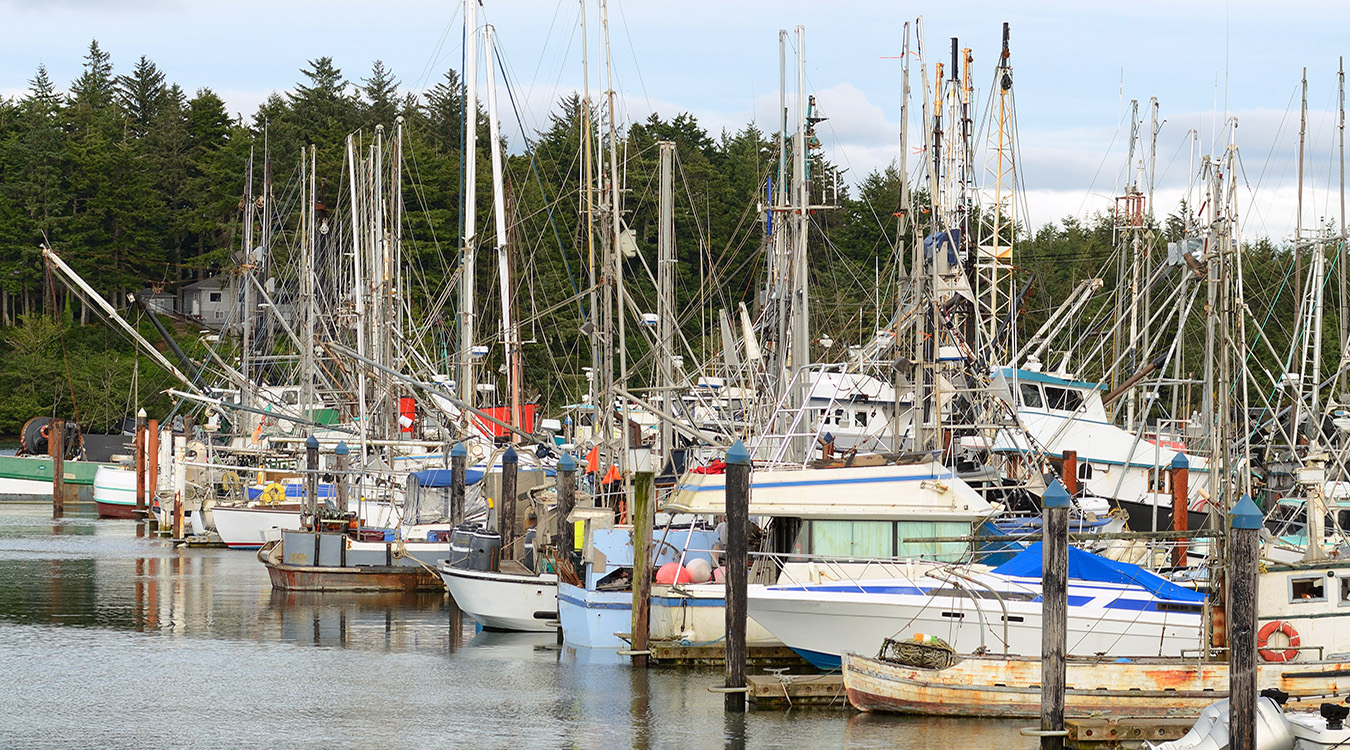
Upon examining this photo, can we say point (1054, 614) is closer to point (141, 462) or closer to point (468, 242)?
point (468, 242)

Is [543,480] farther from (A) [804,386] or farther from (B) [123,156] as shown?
(B) [123,156]

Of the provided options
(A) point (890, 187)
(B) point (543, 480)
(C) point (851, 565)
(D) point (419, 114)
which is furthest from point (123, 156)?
(C) point (851, 565)

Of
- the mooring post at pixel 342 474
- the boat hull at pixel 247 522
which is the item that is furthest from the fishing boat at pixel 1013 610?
the boat hull at pixel 247 522

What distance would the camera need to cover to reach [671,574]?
91.8 feet

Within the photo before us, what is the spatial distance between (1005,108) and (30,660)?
24081 millimetres

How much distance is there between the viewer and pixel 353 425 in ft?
162

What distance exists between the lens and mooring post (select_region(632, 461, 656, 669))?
26328 millimetres

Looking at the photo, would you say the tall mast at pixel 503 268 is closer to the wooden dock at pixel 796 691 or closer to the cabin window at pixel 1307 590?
the wooden dock at pixel 796 691

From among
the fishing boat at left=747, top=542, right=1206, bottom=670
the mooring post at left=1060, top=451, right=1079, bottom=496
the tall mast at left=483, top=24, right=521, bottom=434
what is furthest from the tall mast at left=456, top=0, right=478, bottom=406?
the fishing boat at left=747, top=542, right=1206, bottom=670

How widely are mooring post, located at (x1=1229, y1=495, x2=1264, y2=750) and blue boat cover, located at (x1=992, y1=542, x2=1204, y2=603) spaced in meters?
5.21

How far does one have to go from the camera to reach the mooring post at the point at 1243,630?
17.9m

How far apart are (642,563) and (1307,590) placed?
1049cm

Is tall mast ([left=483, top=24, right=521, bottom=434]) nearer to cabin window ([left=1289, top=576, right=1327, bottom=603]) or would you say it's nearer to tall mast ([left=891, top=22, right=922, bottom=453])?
tall mast ([left=891, top=22, right=922, bottom=453])

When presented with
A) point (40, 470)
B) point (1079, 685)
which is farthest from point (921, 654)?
point (40, 470)
